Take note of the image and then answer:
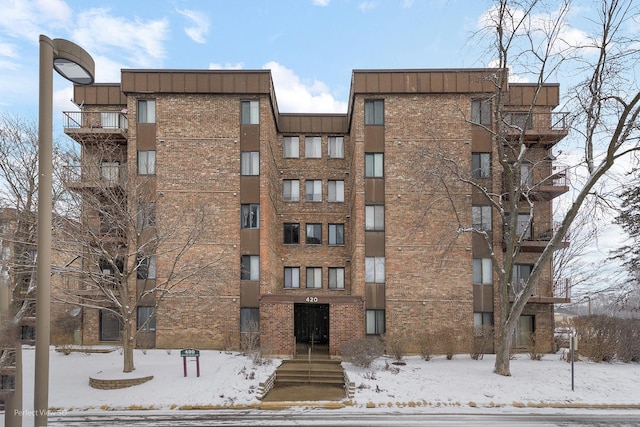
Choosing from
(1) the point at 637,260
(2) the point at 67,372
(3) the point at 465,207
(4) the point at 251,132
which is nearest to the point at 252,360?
(2) the point at 67,372

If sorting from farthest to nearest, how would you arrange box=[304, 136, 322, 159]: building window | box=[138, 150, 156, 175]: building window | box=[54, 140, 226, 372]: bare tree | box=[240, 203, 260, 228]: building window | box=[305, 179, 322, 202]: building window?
box=[304, 136, 322, 159]: building window
box=[305, 179, 322, 202]: building window
box=[138, 150, 156, 175]: building window
box=[240, 203, 260, 228]: building window
box=[54, 140, 226, 372]: bare tree

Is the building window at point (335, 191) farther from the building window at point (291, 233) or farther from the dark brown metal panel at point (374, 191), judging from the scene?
the dark brown metal panel at point (374, 191)

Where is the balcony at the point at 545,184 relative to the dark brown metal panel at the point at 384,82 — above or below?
below

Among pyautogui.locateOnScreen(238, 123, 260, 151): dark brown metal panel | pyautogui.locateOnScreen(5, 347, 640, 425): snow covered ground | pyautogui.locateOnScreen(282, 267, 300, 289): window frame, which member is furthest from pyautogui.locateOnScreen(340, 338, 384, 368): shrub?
pyautogui.locateOnScreen(238, 123, 260, 151): dark brown metal panel

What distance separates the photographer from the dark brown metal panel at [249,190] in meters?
21.5

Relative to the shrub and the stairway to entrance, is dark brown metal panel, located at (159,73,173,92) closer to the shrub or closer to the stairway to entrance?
the stairway to entrance

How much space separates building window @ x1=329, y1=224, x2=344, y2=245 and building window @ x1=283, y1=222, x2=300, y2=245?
6.51 feet

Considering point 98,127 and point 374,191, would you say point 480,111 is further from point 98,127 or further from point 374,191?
point 98,127

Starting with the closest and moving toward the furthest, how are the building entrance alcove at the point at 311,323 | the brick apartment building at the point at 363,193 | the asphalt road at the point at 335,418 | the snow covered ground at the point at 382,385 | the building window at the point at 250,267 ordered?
the asphalt road at the point at 335,418
the snow covered ground at the point at 382,385
the brick apartment building at the point at 363,193
the building window at the point at 250,267
the building entrance alcove at the point at 311,323

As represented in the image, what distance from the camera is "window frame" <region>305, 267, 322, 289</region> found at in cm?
2464

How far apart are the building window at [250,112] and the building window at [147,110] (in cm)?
468

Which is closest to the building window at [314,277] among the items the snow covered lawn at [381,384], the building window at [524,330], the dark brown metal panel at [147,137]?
the snow covered lawn at [381,384]

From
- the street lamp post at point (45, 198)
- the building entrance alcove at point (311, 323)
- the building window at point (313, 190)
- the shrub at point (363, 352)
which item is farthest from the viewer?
the building window at point (313, 190)

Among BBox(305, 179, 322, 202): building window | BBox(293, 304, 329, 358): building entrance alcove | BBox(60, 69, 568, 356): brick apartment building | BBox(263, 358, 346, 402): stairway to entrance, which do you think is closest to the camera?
BBox(263, 358, 346, 402): stairway to entrance
